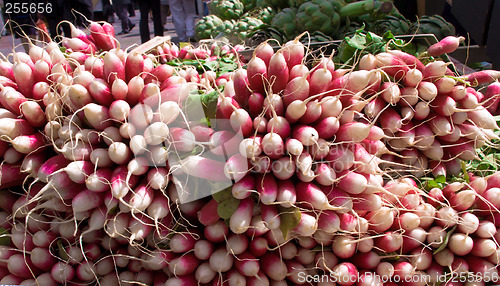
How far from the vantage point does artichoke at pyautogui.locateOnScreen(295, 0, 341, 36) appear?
2686 millimetres

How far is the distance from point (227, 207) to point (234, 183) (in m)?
0.09

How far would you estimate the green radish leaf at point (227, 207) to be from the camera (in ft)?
3.93

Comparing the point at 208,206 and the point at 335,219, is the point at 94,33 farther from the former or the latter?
the point at 335,219

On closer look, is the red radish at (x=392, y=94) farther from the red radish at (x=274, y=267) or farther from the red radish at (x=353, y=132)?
the red radish at (x=274, y=267)

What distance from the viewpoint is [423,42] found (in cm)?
204

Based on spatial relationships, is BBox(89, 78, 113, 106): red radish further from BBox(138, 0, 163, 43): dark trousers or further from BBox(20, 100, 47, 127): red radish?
BBox(138, 0, 163, 43): dark trousers

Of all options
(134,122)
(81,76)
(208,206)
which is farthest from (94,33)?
(208,206)

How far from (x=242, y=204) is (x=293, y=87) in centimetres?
45

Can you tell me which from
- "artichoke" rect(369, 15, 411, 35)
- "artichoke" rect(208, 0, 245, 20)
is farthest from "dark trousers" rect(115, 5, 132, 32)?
"artichoke" rect(369, 15, 411, 35)

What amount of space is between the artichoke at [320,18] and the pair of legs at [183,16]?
4701 mm

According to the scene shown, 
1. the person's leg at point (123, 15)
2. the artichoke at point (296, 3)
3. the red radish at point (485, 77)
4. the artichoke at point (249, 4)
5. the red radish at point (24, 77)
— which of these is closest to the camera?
the red radish at point (24, 77)

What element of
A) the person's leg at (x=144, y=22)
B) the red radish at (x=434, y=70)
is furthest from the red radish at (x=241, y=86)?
the person's leg at (x=144, y=22)

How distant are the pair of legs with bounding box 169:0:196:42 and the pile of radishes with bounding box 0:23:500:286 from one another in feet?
19.8

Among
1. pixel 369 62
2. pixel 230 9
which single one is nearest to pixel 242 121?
pixel 369 62
